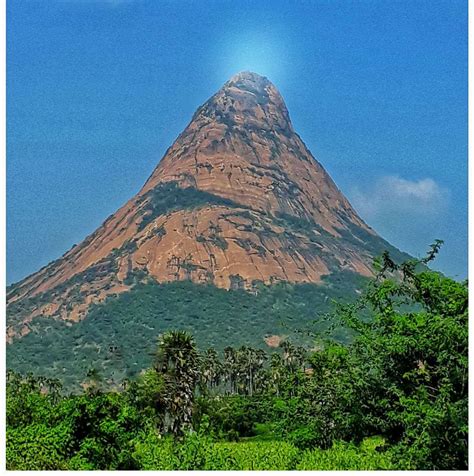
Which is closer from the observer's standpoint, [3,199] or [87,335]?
[3,199]

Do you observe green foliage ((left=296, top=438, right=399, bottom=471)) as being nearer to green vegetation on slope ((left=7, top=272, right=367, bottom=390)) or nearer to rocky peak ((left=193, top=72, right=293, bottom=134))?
green vegetation on slope ((left=7, top=272, right=367, bottom=390))

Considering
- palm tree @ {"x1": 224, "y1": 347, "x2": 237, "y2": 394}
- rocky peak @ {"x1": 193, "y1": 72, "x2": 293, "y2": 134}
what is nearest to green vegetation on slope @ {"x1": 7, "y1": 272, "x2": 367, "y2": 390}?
palm tree @ {"x1": 224, "y1": 347, "x2": 237, "y2": 394}

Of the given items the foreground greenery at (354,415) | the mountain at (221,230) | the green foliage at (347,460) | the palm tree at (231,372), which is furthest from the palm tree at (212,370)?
the green foliage at (347,460)

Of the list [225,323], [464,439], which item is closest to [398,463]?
[464,439]

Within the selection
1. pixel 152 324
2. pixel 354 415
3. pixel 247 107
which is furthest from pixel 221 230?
pixel 354 415

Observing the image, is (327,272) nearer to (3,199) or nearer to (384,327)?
(384,327)

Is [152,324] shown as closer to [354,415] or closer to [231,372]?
[231,372]
